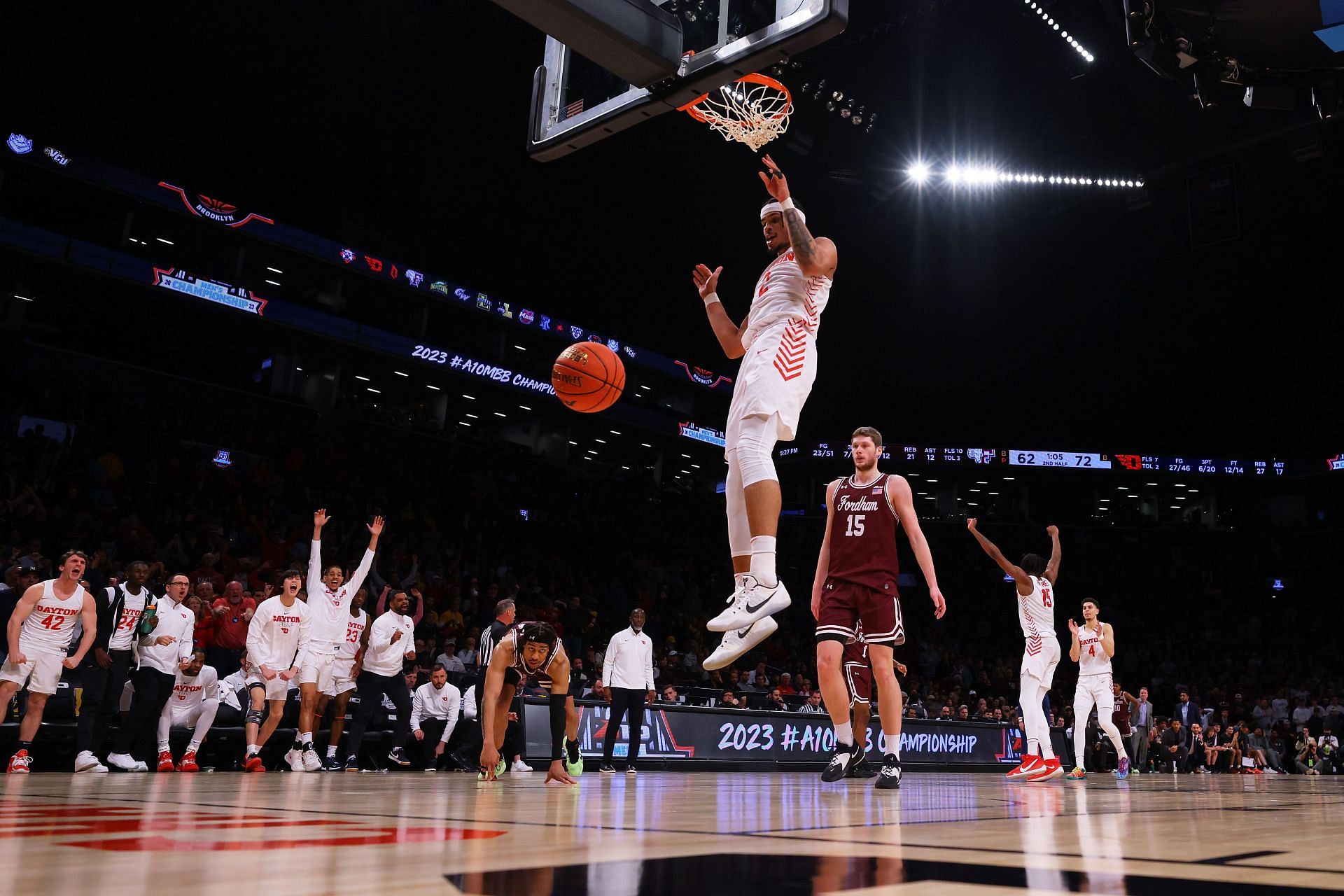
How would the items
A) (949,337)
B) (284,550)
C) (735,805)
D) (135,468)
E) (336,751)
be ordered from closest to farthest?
(735,805), (336,751), (284,550), (135,468), (949,337)

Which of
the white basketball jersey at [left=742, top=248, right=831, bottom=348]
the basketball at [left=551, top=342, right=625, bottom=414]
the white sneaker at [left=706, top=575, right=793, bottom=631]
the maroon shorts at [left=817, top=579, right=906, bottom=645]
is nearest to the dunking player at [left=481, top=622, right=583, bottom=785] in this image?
the basketball at [left=551, top=342, right=625, bottom=414]

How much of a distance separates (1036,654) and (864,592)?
182 inches

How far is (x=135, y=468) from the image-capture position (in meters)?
17.5

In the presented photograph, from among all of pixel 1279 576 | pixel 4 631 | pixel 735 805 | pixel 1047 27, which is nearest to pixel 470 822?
pixel 735 805

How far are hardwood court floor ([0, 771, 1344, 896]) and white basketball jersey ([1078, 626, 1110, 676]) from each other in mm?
6769

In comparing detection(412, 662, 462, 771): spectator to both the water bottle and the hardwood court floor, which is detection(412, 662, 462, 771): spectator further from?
the hardwood court floor

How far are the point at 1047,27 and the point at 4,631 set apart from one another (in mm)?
16392

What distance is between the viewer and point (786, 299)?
4.77 metres

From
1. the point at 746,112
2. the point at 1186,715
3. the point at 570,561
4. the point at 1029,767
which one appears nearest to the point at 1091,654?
the point at 1029,767

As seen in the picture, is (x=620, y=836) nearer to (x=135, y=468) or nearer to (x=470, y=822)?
(x=470, y=822)

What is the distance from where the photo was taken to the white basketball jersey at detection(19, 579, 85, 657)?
7781mm

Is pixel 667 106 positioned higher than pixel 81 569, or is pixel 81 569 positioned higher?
pixel 667 106

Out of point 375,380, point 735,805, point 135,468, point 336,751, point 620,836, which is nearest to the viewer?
point 620,836

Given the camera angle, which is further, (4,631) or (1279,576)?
(1279,576)
